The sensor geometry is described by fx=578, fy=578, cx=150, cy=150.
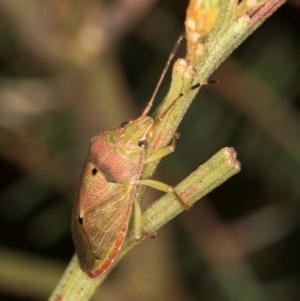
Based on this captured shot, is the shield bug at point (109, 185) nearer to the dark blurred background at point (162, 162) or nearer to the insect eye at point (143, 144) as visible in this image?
the insect eye at point (143, 144)

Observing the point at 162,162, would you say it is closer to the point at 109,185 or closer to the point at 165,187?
the point at 109,185

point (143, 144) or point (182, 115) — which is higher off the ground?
point (143, 144)

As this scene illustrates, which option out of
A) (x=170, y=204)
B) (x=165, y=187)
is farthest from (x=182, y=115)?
(x=165, y=187)

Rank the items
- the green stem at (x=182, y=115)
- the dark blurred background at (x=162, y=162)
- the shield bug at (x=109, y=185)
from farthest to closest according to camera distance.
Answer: the dark blurred background at (x=162, y=162)
the shield bug at (x=109, y=185)
the green stem at (x=182, y=115)

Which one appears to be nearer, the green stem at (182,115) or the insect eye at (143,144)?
the green stem at (182,115)

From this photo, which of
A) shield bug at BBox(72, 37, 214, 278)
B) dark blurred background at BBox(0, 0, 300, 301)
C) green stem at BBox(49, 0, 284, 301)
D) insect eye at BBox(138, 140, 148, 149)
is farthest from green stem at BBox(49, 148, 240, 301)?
dark blurred background at BBox(0, 0, 300, 301)

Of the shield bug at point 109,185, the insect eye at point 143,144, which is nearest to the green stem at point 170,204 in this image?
the shield bug at point 109,185
